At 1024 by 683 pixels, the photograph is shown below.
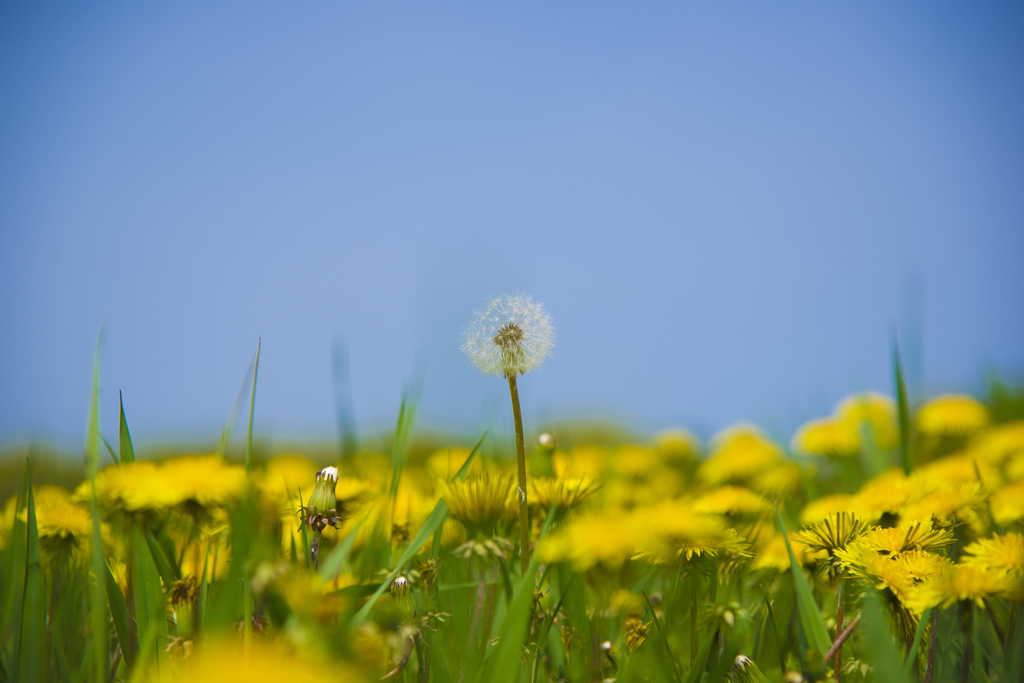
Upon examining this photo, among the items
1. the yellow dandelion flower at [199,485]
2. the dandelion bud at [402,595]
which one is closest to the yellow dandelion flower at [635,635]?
the dandelion bud at [402,595]

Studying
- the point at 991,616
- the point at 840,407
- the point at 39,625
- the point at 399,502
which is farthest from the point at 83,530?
the point at 840,407

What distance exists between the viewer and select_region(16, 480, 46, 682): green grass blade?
716mm

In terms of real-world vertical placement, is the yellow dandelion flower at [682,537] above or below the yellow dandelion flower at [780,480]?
above

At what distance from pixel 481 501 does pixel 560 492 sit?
0.14m

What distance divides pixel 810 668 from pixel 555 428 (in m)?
1.54

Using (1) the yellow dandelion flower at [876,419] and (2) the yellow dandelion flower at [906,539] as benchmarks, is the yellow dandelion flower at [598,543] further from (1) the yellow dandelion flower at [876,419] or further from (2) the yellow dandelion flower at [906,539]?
(1) the yellow dandelion flower at [876,419]

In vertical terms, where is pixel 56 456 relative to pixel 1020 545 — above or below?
above

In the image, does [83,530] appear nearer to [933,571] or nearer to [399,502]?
[399,502]

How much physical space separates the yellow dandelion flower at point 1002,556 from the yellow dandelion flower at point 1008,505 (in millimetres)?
369

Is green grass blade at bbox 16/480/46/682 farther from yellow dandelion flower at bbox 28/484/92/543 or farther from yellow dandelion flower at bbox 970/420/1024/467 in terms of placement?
yellow dandelion flower at bbox 970/420/1024/467

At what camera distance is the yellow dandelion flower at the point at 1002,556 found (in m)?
0.82

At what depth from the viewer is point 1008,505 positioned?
3.98ft

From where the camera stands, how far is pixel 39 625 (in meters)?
0.76

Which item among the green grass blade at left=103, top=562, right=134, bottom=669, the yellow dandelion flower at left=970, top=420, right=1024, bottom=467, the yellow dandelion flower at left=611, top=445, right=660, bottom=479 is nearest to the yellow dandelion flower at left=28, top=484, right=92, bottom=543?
the green grass blade at left=103, top=562, right=134, bottom=669
